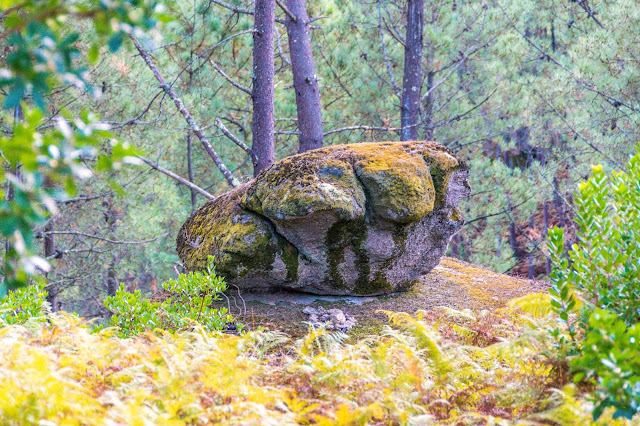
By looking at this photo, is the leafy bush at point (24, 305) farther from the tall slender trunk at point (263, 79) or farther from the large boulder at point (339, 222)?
the tall slender trunk at point (263, 79)

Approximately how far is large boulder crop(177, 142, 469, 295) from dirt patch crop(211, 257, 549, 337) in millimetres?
129

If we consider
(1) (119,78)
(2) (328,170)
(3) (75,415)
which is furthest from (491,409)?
(1) (119,78)

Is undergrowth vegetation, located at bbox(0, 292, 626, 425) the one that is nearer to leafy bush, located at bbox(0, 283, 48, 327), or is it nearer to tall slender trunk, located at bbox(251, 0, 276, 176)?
leafy bush, located at bbox(0, 283, 48, 327)

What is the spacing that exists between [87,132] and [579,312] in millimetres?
2535

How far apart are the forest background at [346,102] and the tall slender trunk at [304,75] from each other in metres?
0.62

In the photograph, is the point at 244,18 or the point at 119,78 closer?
the point at 119,78

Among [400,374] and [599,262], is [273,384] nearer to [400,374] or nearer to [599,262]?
[400,374]

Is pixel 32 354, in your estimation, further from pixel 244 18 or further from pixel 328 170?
pixel 244 18

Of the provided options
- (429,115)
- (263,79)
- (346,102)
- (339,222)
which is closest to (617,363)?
(339,222)

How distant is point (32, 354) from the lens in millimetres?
2420

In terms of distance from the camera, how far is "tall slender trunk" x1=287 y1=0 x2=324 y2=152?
8.01 m

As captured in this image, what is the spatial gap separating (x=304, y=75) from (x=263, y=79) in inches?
40.8

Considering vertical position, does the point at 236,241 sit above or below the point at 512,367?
above

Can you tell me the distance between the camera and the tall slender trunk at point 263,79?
713cm
